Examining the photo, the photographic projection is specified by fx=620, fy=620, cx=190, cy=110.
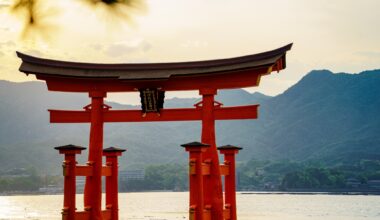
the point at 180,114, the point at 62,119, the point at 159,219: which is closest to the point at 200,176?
the point at 180,114

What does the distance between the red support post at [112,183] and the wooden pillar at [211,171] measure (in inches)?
123

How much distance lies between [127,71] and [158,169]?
464 ft

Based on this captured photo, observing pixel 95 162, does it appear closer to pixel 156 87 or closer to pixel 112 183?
pixel 112 183

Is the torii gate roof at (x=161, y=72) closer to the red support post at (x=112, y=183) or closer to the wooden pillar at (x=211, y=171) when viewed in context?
the wooden pillar at (x=211, y=171)

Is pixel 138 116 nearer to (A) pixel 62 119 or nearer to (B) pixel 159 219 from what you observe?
(A) pixel 62 119

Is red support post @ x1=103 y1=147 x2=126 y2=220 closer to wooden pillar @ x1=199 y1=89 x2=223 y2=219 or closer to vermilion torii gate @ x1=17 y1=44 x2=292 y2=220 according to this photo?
vermilion torii gate @ x1=17 y1=44 x2=292 y2=220

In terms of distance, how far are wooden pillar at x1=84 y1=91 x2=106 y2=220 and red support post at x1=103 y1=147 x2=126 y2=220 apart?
671mm

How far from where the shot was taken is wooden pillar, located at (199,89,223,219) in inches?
676

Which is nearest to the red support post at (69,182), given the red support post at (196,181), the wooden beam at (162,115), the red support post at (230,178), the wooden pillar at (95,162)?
the wooden pillar at (95,162)

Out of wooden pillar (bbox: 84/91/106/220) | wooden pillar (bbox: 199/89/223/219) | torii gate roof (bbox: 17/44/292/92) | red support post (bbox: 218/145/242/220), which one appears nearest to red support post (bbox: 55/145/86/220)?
wooden pillar (bbox: 84/91/106/220)

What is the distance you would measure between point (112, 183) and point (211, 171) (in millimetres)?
3617

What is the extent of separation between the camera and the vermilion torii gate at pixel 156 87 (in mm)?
17234

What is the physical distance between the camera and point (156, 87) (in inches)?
717

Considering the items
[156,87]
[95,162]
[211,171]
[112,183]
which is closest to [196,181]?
[211,171]
